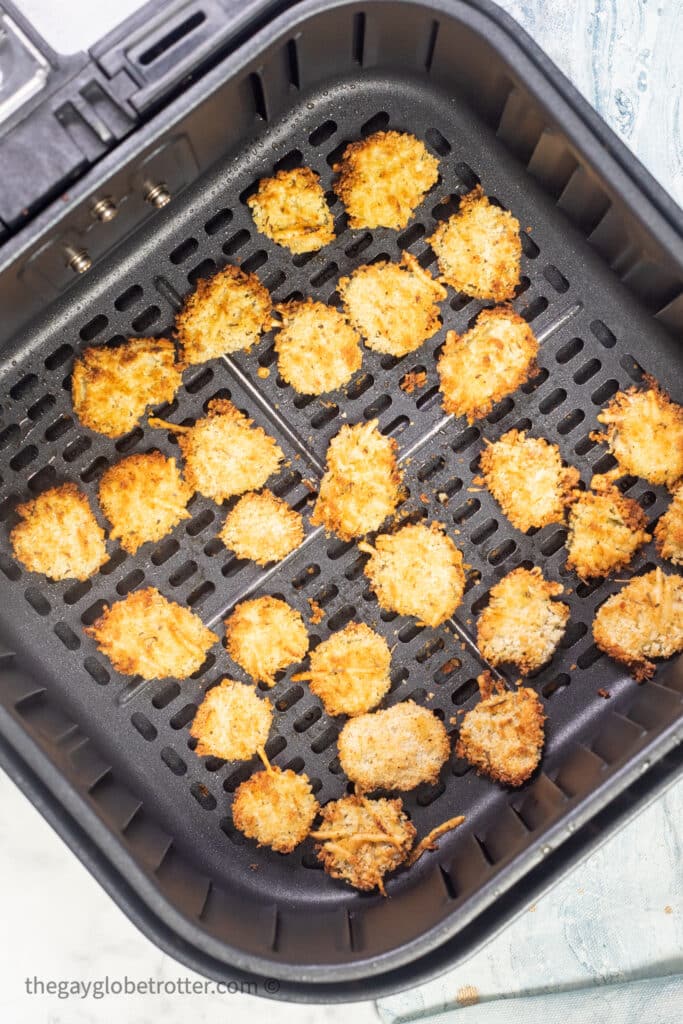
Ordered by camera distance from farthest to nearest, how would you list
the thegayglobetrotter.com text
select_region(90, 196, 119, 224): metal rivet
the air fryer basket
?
the thegayglobetrotter.com text → the air fryer basket → select_region(90, 196, 119, 224): metal rivet

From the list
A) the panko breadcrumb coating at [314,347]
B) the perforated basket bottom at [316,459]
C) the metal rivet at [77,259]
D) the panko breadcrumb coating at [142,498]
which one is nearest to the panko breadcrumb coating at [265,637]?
the perforated basket bottom at [316,459]

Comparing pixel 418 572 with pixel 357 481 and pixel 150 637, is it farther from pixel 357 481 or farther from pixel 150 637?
pixel 150 637

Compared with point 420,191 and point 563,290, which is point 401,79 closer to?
point 420,191

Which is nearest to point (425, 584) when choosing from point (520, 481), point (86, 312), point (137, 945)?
point (520, 481)

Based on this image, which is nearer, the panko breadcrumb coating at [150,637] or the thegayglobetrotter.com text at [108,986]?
the panko breadcrumb coating at [150,637]

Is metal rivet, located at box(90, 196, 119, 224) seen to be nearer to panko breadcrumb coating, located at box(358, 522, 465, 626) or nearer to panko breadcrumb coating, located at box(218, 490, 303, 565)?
panko breadcrumb coating, located at box(218, 490, 303, 565)

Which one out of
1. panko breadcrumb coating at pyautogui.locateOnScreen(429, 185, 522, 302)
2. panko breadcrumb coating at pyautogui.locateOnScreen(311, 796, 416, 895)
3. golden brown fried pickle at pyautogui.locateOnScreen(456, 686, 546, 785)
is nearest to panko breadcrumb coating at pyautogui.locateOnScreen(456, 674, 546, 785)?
golden brown fried pickle at pyautogui.locateOnScreen(456, 686, 546, 785)

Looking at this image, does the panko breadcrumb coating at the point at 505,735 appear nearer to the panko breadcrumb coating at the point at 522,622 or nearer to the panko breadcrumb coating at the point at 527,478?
the panko breadcrumb coating at the point at 522,622
